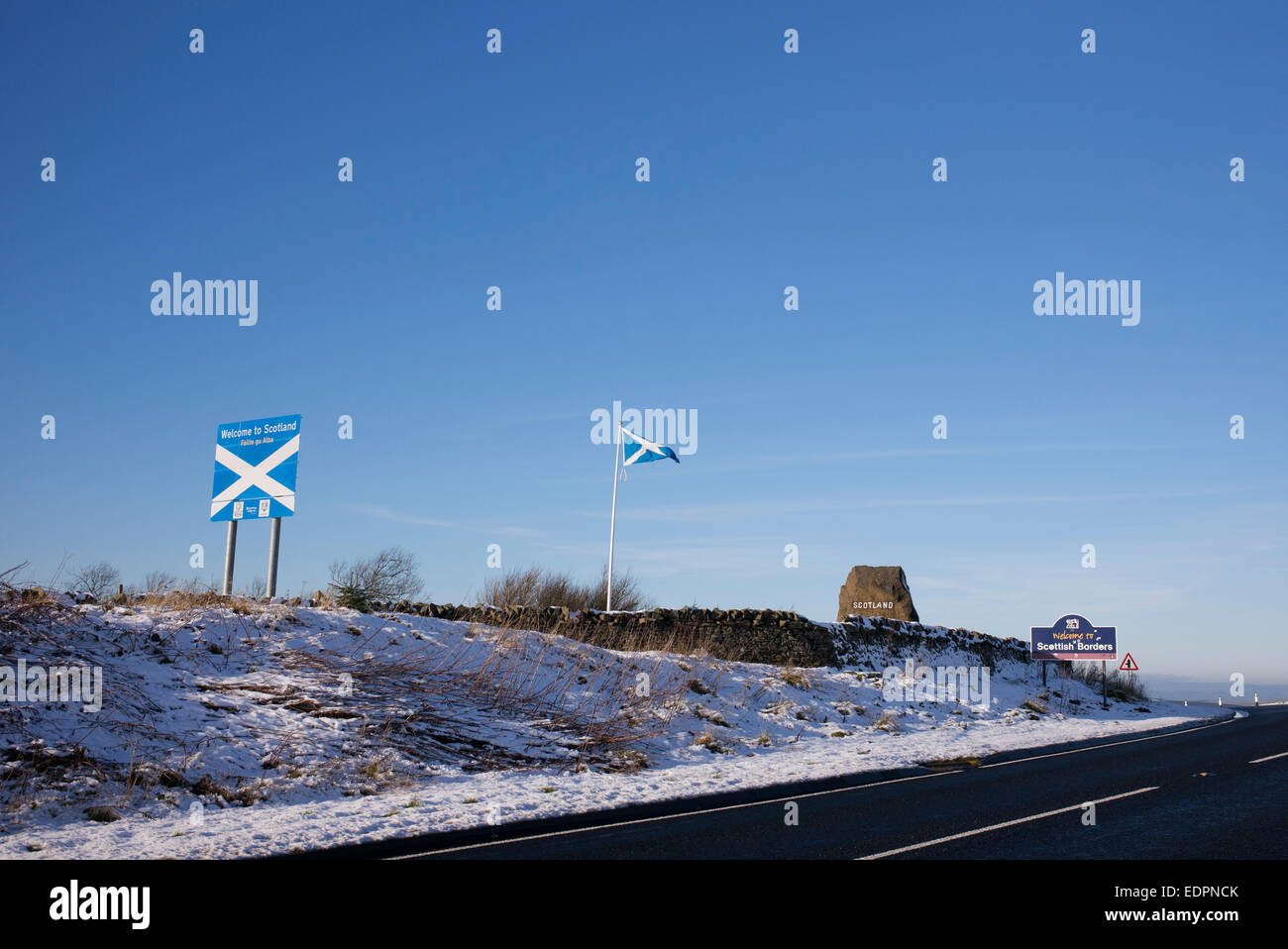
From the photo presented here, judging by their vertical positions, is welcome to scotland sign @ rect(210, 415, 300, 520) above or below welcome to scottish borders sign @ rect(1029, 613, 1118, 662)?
above

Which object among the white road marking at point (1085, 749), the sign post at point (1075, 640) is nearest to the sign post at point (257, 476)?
the white road marking at point (1085, 749)

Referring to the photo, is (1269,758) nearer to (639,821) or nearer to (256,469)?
(639,821)

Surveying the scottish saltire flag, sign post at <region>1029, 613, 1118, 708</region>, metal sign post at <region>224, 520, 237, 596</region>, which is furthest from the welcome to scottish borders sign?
metal sign post at <region>224, 520, 237, 596</region>

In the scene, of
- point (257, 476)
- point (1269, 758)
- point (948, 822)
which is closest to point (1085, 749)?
point (1269, 758)

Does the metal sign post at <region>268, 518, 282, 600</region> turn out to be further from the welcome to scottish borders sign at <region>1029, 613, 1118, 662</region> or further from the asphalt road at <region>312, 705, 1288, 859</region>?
the welcome to scottish borders sign at <region>1029, 613, 1118, 662</region>

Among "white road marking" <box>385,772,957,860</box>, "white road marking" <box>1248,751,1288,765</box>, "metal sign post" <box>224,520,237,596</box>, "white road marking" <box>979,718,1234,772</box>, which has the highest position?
"metal sign post" <box>224,520,237,596</box>

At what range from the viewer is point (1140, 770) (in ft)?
45.3

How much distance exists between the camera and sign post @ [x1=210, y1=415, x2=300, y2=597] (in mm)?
18641

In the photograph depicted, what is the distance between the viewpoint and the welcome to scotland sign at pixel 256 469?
61.2 feet

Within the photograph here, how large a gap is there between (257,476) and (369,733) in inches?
312

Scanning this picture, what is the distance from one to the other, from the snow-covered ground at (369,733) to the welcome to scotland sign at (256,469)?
270 centimetres
